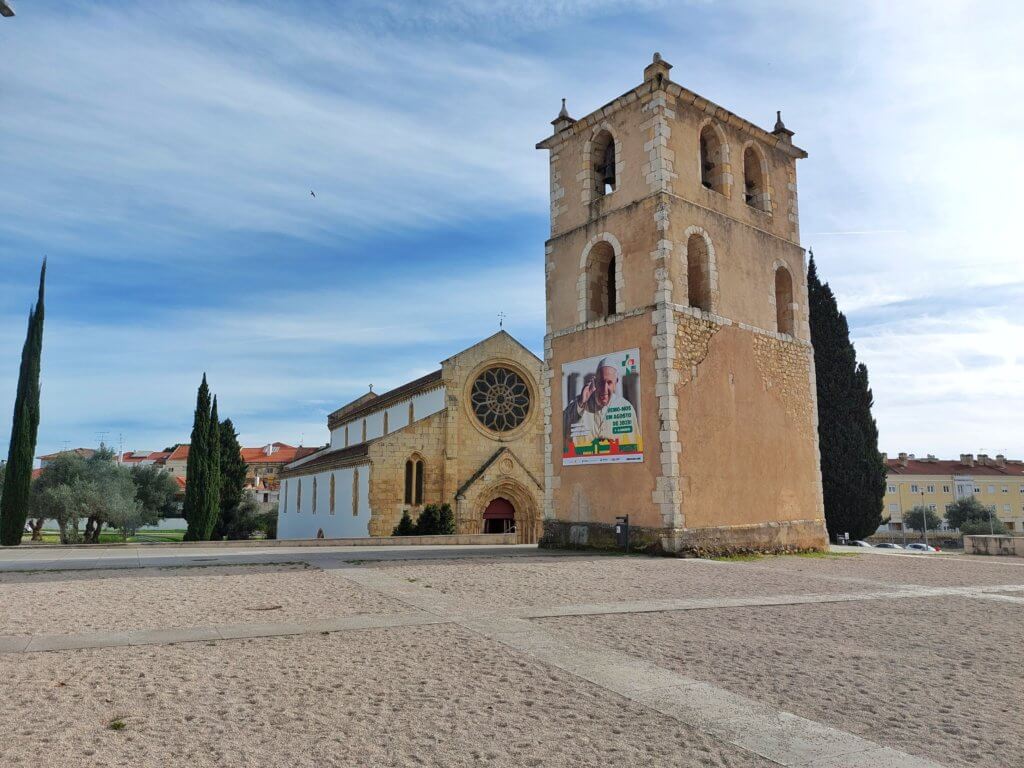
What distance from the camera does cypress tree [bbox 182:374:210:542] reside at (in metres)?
35.1

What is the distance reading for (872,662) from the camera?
17.4 ft

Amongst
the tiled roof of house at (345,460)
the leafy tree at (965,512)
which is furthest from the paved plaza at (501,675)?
the leafy tree at (965,512)

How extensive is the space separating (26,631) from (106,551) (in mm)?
11327

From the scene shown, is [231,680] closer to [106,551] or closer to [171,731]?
[171,731]

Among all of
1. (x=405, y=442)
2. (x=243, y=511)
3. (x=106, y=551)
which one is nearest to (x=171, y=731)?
(x=106, y=551)

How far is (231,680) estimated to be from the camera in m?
4.46

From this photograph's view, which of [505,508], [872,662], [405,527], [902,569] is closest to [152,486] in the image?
[405,527]

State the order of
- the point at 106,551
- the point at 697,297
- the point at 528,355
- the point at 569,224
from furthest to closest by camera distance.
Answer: the point at 528,355 → the point at 569,224 → the point at 697,297 → the point at 106,551

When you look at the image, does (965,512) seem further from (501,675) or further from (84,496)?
(501,675)

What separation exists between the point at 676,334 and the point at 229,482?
1412 inches

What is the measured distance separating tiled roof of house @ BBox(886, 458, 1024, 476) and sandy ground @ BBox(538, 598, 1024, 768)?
78.1m

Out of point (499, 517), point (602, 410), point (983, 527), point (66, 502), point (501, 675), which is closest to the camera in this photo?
point (501, 675)

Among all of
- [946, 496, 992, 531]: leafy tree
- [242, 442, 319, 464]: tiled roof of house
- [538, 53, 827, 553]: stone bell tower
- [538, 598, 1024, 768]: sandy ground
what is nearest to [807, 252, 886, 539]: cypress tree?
[538, 53, 827, 553]: stone bell tower

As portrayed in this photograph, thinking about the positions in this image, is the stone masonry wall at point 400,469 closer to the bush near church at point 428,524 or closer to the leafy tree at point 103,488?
the bush near church at point 428,524
